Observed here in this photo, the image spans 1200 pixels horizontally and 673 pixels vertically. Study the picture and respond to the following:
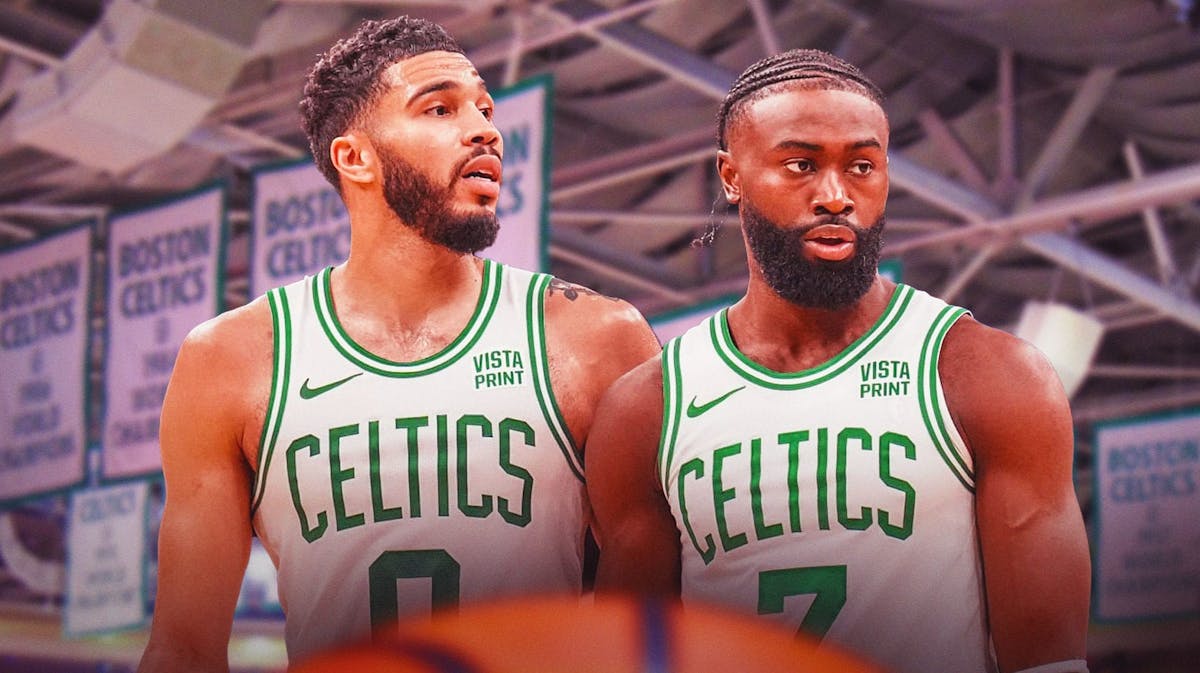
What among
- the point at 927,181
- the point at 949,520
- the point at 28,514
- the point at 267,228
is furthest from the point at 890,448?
the point at 28,514

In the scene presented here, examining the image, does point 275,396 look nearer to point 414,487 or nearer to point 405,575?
point 414,487

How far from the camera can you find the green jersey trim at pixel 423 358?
132 inches

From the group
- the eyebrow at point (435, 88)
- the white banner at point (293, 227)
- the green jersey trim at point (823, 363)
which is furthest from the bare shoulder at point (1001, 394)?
the white banner at point (293, 227)

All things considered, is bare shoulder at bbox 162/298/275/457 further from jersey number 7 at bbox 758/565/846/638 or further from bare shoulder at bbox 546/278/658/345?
jersey number 7 at bbox 758/565/846/638

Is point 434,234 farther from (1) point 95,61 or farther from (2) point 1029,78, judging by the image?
(2) point 1029,78

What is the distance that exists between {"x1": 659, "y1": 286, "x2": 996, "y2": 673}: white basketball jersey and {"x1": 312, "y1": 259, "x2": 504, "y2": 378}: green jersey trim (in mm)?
461

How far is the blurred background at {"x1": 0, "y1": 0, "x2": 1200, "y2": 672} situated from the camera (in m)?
8.87

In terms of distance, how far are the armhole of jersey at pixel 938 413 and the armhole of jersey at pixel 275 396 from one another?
127cm

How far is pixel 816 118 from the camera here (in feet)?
10.1

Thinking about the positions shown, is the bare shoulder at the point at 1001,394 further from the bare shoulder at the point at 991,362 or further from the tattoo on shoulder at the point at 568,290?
the tattoo on shoulder at the point at 568,290

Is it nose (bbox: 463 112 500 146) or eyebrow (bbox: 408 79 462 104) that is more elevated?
eyebrow (bbox: 408 79 462 104)

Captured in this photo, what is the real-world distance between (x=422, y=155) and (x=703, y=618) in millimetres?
1426

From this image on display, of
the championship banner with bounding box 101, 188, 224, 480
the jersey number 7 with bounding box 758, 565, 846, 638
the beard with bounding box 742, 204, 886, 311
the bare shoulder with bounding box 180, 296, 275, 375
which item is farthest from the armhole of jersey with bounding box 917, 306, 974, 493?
the championship banner with bounding box 101, 188, 224, 480

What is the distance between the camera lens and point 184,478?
3352mm
